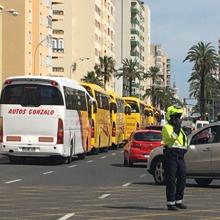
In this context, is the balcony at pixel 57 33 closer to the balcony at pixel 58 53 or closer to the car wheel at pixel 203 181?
the balcony at pixel 58 53

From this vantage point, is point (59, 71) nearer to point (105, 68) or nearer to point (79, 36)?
point (79, 36)

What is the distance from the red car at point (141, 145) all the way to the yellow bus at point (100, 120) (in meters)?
9.68

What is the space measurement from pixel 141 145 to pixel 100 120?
44.5ft

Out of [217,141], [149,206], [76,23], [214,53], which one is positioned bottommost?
[149,206]

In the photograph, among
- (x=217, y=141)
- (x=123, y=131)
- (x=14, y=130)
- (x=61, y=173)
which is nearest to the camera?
(x=217, y=141)

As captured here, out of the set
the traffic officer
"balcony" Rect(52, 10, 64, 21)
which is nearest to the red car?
the traffic officer

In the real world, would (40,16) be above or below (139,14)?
below

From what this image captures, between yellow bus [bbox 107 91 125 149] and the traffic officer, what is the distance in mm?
35225

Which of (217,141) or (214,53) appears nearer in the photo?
(217,141)

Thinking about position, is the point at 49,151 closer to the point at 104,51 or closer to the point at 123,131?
the point at 123,131

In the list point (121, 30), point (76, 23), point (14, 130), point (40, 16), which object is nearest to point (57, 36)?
point (76, 23)

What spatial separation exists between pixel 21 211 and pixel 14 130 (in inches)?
662

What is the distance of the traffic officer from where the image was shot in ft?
46.8

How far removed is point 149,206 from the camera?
15523 mm
